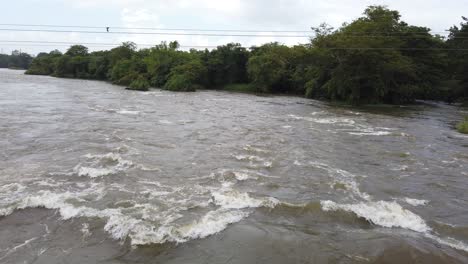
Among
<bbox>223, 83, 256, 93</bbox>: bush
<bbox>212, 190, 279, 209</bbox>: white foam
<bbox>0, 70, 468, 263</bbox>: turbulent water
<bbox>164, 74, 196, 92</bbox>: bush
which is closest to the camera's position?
<bbox>0, 70, 468, 263</bbox>: turbulent water

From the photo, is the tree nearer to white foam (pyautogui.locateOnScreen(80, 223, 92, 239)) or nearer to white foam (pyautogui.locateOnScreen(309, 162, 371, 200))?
white foam (pyautogui.locateOnScreen(309, 162, 371, 200))

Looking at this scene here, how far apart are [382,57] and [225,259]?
3347 cm

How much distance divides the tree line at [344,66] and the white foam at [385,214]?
1106 inches

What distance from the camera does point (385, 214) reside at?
27.1 ft

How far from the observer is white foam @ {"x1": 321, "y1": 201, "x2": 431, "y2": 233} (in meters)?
7.80

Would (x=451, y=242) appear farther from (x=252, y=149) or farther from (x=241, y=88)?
(x=241, y=88)

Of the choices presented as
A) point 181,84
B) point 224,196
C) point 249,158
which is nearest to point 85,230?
point 224,196

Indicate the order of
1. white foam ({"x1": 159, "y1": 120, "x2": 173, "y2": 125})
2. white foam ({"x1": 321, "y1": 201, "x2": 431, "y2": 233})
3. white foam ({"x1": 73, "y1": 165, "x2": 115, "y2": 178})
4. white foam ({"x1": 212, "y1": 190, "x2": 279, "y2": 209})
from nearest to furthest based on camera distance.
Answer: white foam ({"x1": 321, "y1": 201, "x2": 431, "y2": 233}) → white foam ({"x1": 212, "y1": 190, "x2": 279, "y2": 209}) → white foam ({"x1": 73, "y1": 165, "x2": 115, "y2": 178}) → white foam ({"x1": 159, "y1": 120, "x2": 173, "y2": 125})

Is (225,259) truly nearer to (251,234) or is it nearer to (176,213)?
(251,234)

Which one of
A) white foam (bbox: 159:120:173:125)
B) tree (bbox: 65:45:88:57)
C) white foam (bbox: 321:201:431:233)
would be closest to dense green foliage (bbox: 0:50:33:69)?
tree (bbox: 65:45:88:57)

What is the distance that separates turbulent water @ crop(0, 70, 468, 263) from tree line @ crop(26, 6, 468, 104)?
19389 millimetres

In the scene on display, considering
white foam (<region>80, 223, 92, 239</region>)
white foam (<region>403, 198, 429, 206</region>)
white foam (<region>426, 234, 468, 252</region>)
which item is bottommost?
white foam (<region>80, 223, 92, 239</region>)

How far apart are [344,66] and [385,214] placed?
30.0 meters

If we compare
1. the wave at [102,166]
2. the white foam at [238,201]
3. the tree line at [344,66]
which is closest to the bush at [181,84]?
the tree line at [344,66]
